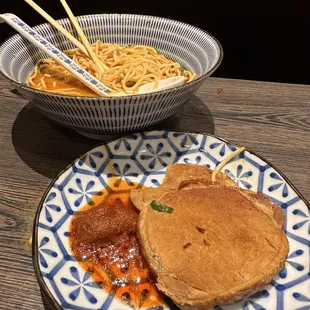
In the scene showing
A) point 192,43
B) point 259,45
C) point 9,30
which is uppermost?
point 192,43

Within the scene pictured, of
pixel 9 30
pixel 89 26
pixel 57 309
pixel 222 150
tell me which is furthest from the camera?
pixel 9 30

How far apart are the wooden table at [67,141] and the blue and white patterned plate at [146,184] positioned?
13cm

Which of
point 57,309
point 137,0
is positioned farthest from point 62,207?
point 137,0

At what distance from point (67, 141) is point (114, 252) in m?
0.78

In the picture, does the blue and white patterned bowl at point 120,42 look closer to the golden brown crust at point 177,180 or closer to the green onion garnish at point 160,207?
the golden brown crust at point 177,180

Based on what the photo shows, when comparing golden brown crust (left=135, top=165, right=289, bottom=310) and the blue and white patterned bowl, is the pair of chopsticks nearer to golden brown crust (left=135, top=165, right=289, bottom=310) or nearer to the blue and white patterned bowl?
the blue and white patterned bowl

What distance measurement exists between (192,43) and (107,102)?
2.90 ft

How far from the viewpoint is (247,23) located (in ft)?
11.7

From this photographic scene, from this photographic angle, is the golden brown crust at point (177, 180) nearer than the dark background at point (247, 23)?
Yes

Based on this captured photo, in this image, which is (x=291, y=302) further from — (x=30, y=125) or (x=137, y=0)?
(x=137, y=0)

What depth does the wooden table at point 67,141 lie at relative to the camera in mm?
1422

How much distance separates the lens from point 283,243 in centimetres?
137

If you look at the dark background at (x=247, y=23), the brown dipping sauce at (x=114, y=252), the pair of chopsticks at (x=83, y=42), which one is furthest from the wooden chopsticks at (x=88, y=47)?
the dark background at (x=247, y=23)

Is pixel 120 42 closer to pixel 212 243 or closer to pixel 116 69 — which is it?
pixel 116 69
